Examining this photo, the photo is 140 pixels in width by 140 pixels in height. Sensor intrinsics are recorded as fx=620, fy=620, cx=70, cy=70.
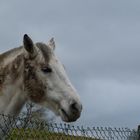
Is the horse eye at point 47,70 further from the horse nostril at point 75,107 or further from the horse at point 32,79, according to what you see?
the horse nostril at point 75,107

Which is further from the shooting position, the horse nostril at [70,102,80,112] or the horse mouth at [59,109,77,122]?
the horse mouth at [59,109,77,122]

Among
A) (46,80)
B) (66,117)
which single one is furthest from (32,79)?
(66,117)

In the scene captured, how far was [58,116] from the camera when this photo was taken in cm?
679

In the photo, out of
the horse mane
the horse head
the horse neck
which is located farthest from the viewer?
the horse mane

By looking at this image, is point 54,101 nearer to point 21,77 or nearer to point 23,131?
point 21,77

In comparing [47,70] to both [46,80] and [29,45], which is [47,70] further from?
[29,45]

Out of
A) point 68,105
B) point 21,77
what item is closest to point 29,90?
point 21,77

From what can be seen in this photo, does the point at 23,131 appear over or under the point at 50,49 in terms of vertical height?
under

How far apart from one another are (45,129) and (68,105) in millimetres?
1695

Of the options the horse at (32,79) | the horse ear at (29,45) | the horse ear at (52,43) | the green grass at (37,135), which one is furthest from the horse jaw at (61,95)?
the green grass at (37,135)

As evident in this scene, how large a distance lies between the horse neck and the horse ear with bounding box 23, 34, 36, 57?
115 millimetres

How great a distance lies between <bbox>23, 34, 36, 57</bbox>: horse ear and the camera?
7125 mm

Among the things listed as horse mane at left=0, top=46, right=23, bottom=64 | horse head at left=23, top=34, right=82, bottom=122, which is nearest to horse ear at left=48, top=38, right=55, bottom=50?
horse head at left=23, top=34, right=82, bottom=122

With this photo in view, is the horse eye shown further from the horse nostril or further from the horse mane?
the horse nostril
